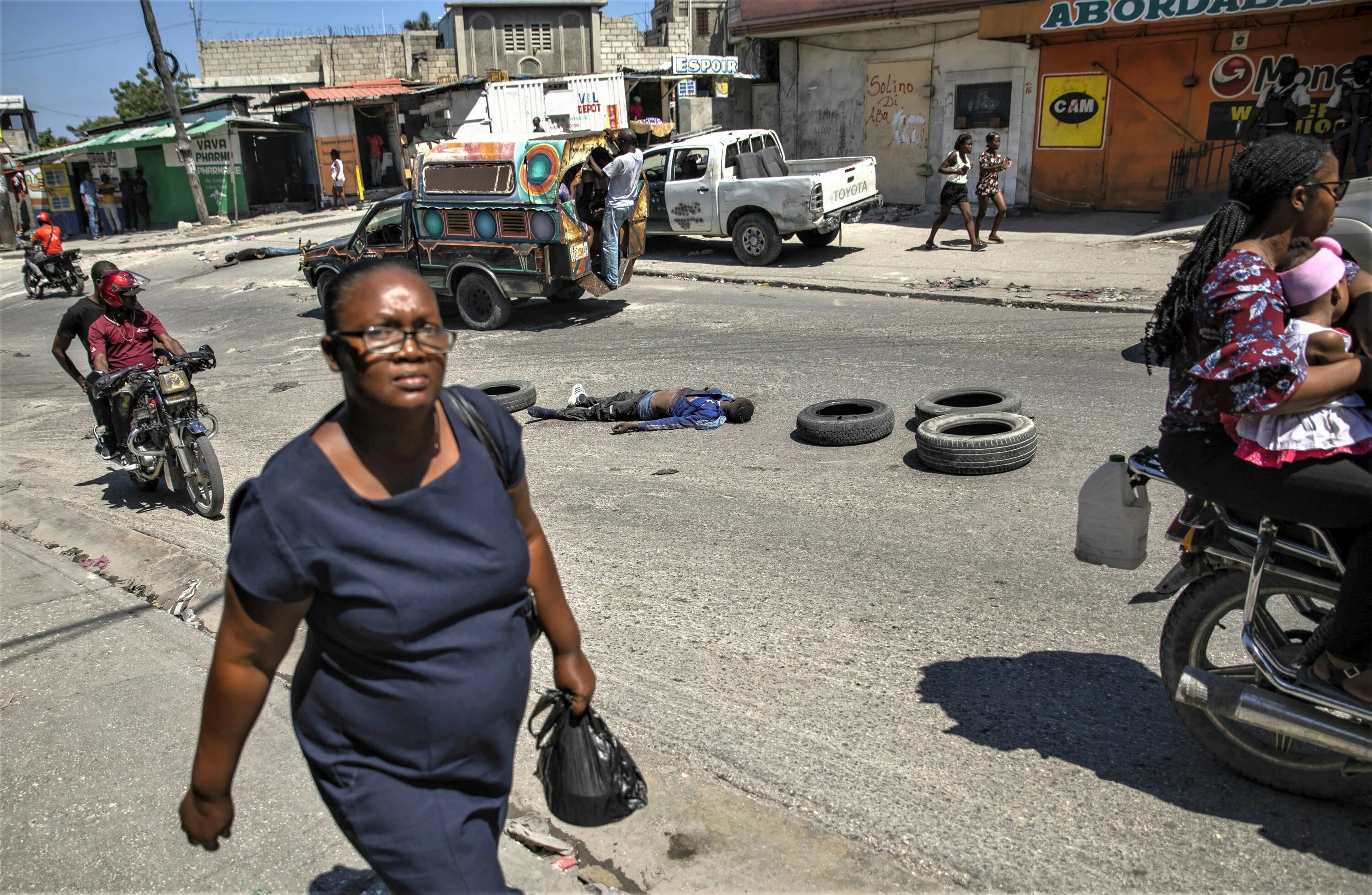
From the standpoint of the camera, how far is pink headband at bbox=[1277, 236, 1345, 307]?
2863 millimetres

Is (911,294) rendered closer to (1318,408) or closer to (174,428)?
(174,428)

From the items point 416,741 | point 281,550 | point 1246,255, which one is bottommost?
Result: point 416,741

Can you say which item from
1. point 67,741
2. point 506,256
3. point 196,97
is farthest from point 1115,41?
point 196,97

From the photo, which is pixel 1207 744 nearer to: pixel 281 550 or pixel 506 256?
pixel 281 550

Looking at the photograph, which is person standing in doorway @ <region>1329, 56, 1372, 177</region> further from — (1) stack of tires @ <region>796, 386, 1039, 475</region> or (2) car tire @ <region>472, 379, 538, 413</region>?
(2) car tire @ <region>472, 379, 538, 413</region>

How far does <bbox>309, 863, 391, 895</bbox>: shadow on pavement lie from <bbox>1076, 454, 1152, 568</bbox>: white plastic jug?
8.60ft

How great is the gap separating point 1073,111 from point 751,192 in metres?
7.27

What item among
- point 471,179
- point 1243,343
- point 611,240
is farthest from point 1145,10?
point 1243,343

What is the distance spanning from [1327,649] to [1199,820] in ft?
2.22

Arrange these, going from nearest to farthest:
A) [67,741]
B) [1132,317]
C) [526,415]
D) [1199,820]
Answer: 1. [1199,820]
2. [67,741]
3. [526,415]
4. [1132,317]

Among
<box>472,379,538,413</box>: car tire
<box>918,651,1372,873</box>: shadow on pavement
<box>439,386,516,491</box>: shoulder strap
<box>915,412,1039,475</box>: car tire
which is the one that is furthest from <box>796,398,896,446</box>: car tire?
<box>439,386,516,491</box>: shoulder strap

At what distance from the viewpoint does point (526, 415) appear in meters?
9.19

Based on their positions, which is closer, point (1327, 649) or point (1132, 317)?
point (1327, 649)

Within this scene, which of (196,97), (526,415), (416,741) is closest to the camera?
(416,741)
